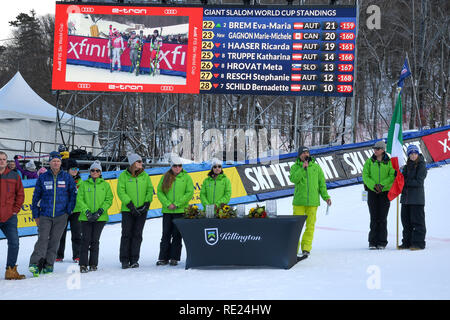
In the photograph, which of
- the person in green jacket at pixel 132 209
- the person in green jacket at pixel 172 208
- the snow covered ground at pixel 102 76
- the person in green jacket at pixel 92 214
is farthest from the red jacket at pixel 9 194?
the snow covered ground at pixel 102 76

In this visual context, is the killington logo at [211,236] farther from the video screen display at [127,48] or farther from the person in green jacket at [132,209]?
the video screen display at [127,48]

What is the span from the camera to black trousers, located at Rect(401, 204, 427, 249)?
9453mm

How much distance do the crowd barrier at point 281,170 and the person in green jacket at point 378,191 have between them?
6270mm

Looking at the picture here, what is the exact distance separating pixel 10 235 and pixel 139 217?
1.87 m

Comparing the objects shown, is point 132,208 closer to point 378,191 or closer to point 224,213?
point 224,213

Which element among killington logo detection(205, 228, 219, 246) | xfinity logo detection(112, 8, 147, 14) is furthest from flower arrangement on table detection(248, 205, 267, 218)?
xfinity logo detection(112, 8, 147, 14)

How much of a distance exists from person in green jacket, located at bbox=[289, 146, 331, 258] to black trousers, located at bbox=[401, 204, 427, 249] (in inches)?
56.7

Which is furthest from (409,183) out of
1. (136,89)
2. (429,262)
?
(136,89)

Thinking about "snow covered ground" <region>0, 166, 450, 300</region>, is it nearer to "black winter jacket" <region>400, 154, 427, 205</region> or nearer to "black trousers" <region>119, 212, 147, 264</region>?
"black trousers" <region>119, 212, 147, 264</region>

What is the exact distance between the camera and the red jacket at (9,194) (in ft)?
26.7

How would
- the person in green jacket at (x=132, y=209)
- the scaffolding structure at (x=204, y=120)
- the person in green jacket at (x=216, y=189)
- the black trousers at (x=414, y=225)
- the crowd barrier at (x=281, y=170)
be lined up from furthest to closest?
the scaffolding structure at (x=204, y=120) → the crowd barrier at (x=281, y=170) → the black trousers at (x=414, y=225) → the person in green jacket at (x=216, y=189) → the person in green jacket at (x=132, y=209)

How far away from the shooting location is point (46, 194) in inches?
342

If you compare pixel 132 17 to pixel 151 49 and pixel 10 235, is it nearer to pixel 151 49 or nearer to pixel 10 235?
pixel 151 49
